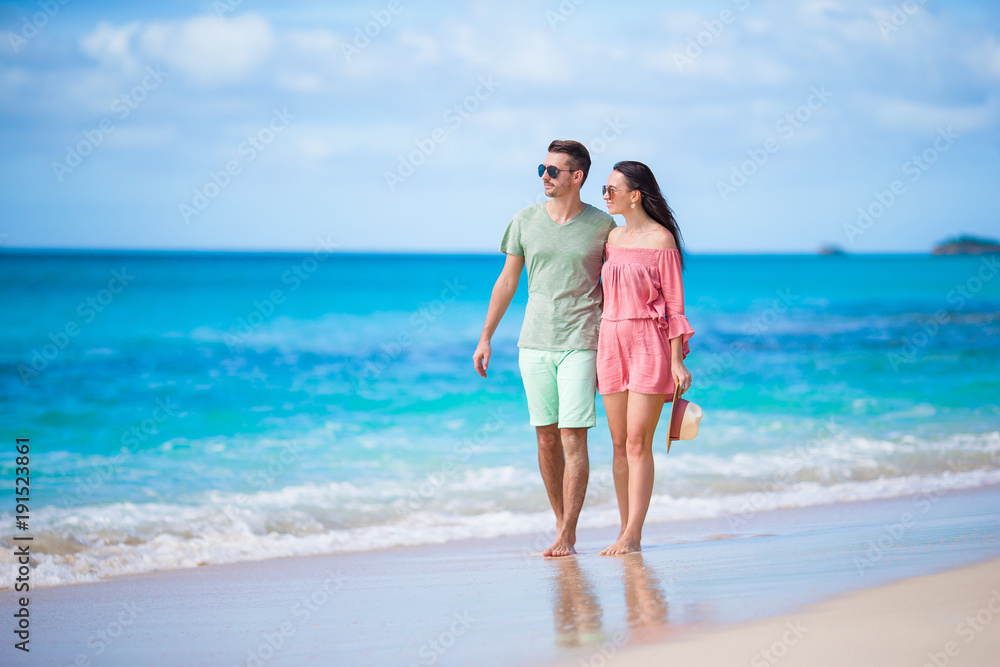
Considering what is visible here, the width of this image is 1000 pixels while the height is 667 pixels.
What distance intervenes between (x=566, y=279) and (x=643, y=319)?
40 cm

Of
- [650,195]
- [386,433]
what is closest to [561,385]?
[650,195]

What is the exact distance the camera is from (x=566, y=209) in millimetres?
4121

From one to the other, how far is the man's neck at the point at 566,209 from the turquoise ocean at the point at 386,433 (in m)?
1.81

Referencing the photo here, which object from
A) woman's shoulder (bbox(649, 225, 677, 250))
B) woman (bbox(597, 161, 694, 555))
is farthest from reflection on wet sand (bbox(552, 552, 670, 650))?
woman's shoulder (bbox(649, 225, 677, 250))

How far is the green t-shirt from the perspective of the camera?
4059mm

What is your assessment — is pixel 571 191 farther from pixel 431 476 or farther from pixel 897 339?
pixel 897 339

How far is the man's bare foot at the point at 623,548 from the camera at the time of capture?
13.3 feet

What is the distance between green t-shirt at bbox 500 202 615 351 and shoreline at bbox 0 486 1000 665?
1.01 metres

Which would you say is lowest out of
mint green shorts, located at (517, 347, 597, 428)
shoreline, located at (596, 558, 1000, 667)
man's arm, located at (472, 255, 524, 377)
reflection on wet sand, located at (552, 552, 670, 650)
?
shoreline, located at (596, 558, 1000, 667)

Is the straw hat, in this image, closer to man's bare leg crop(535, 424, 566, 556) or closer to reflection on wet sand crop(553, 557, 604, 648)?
man's bare leg crop(535, 424, 566, 556)

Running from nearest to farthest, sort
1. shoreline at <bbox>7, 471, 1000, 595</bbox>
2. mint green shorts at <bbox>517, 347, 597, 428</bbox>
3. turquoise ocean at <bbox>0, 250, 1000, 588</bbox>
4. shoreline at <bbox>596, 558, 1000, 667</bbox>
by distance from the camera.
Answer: shoreline at <bbox>596, 558, 1000, 667</bbox> < mint green shorts at <bbox>517, 347, 597, 428</bbox> < shoreline at <bbox>7, 471, 1000, 595</bbox> < turquoise ocean at <bbox>0, 250, 1000, 588</bbox>

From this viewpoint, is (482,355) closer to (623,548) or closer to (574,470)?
(574,470)

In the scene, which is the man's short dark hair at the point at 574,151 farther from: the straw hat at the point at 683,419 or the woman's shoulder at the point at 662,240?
the straw hat at the point at 683,419

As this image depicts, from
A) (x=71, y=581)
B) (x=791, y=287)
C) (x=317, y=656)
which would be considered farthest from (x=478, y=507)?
(x=791, y=287)
